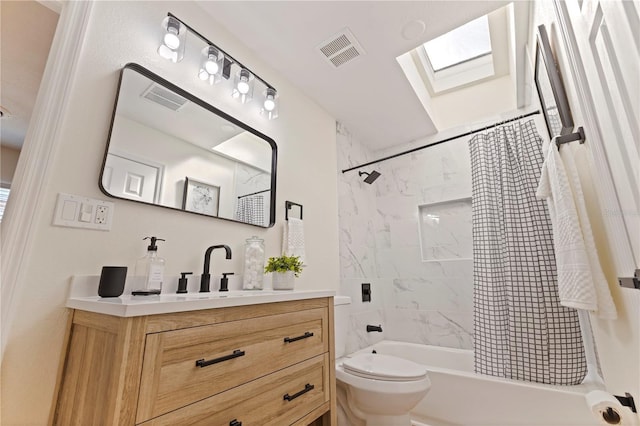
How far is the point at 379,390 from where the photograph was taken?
142cm

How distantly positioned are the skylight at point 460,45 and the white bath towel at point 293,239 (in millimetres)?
1898

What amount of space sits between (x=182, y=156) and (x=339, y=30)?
123 centimetres

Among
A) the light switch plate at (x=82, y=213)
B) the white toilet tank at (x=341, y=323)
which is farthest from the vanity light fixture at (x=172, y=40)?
the white toilet tank at (x=341, y=323)

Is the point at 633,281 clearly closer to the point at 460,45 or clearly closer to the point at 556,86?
the point at 556,86

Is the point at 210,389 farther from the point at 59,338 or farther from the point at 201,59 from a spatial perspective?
the point at 201,59

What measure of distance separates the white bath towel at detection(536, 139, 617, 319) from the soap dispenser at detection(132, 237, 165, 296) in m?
1.59

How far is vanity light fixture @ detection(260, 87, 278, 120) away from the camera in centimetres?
179

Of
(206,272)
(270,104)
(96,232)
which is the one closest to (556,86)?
(270,104)

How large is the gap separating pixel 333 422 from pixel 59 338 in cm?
113

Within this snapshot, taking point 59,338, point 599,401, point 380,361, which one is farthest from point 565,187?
point 59,338

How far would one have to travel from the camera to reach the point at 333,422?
123 cm

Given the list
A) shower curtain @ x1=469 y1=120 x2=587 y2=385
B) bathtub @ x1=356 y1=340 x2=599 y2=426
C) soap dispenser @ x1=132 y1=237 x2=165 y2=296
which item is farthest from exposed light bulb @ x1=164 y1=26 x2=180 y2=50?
bathtub @ x1=356 y1=340 x2=599 y2=426

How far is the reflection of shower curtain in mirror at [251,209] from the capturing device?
5.10 ft

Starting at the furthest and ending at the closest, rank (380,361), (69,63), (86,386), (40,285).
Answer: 1. (380,361)
2. (69,63)
3. (40,285)
4. (86,386)
